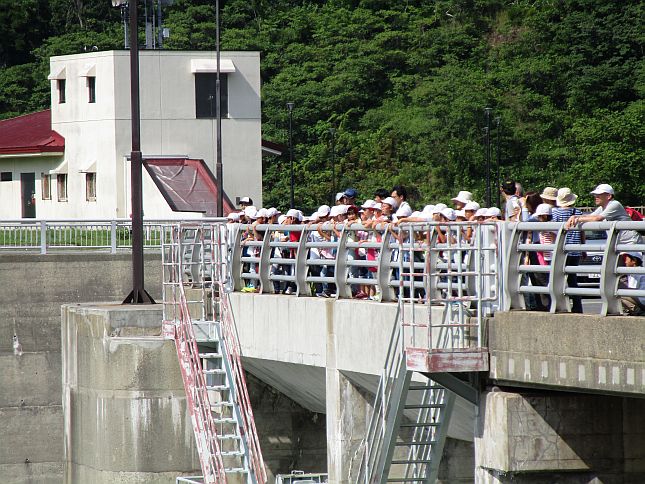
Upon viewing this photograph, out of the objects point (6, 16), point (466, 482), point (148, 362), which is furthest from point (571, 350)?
point (6, 16)

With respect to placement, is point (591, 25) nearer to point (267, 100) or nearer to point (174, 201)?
point (267, 100)

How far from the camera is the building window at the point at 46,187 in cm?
4456

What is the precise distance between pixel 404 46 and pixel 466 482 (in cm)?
6599

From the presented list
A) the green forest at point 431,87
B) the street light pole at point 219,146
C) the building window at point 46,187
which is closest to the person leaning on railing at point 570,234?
the street light pole at point 219,146

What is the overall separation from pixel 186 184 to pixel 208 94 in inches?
119

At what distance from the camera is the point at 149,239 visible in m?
29.6

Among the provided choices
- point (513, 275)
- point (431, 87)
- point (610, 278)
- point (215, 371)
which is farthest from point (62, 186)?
point (431, 87)

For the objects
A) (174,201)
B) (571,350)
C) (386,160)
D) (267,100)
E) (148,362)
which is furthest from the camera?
(267,100)

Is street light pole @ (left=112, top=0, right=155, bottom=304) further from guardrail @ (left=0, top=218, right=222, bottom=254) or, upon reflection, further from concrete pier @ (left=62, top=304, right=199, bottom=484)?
guardrail @ (left=0, top=218, right=222, bottom=254)

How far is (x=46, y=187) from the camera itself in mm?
44938

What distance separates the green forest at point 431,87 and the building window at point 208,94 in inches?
944

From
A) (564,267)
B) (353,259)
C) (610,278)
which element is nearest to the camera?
(610,278)

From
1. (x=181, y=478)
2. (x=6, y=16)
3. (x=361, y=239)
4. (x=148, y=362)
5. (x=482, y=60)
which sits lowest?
(x=181, y=478)

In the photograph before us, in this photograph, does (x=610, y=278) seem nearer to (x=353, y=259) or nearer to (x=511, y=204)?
(x=511, y=204)
